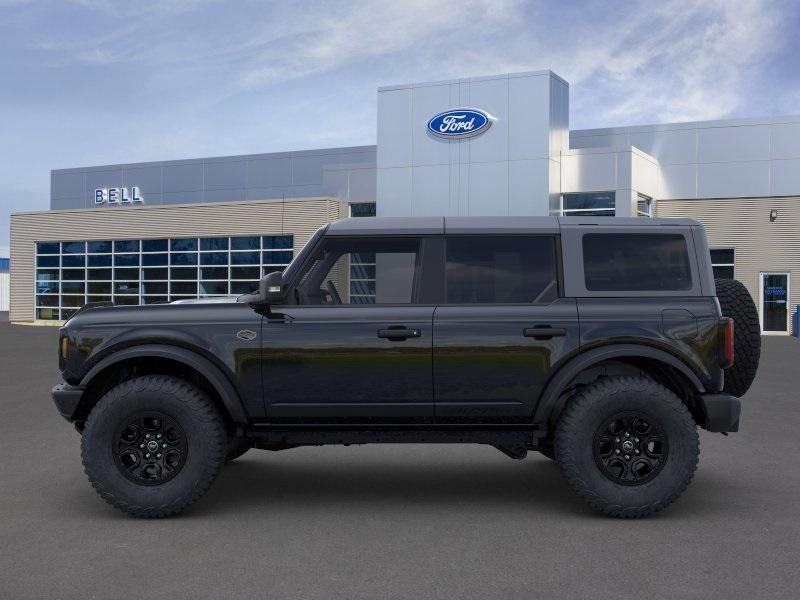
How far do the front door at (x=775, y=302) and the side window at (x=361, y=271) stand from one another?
93.9 feet

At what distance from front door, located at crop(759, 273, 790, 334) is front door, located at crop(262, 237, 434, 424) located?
28.8 m

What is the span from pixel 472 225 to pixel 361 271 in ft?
2.75

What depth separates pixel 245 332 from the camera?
239 inches

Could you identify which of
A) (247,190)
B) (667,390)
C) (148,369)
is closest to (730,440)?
(667,390)

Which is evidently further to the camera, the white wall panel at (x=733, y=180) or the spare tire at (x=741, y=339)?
the white wall panel at (x=733, y=180)

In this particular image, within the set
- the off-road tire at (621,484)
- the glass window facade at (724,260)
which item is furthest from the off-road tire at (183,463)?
the glass window facade at (724,260)

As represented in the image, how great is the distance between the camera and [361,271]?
21.3ft

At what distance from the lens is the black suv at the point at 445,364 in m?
5.96

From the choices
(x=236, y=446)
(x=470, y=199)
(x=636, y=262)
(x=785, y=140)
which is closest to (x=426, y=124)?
(x=470, y=199)

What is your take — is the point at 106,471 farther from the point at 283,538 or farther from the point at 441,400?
the point at 441,400

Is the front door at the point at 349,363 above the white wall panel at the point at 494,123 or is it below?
below

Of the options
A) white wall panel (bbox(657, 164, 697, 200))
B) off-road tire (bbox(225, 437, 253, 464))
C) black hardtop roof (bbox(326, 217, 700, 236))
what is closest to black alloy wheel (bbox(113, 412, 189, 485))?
off-road tire (bbox(225, 437, 253, 464))

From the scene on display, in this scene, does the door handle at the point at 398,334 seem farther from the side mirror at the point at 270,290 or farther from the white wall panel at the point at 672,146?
the white wall panel at the point at 672,146

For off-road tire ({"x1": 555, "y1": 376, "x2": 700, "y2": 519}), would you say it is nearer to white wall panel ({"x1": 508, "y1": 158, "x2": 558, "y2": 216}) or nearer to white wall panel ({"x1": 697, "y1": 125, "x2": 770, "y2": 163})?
white wall panel ({"x1": 508, "y1": 158, "x2": 558, "y2": 216})
